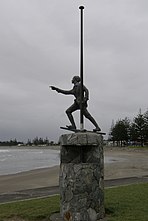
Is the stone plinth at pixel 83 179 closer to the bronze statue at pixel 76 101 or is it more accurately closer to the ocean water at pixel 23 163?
the bronze statue at pixel 76 101

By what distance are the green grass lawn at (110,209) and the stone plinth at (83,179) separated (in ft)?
1.71

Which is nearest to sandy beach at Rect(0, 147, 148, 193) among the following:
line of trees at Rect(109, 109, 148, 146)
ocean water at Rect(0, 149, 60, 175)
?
ocean water at Rect(0, 149, 60, 175)

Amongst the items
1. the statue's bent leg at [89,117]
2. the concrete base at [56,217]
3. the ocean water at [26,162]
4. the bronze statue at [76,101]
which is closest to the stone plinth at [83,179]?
the concrete base at [56,217]

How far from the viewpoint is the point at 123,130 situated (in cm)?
8981

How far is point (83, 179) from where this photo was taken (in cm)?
830

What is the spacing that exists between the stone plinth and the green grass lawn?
522 millimetres

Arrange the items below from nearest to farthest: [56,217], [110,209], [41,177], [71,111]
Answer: [56,217] → [110,209] → [71,111] → [41,177]

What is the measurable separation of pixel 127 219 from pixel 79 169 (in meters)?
1.57

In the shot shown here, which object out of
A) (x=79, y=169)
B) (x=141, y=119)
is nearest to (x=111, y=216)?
(x=79, y=169)

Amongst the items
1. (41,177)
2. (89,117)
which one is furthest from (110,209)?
(41,177)

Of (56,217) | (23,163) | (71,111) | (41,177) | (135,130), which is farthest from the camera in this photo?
(135,130)

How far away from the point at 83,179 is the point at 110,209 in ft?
4.92

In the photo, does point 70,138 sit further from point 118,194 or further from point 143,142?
point 143,142

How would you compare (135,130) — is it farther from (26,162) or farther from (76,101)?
(76,101)
